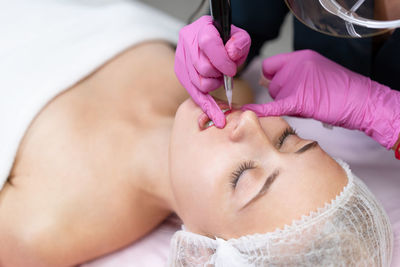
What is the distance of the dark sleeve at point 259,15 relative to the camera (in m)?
1.46

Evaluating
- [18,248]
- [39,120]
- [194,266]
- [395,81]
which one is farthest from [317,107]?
[18,248]

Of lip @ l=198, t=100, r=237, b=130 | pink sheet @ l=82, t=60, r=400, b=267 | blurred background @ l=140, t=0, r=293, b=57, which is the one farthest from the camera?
blurred background @ l=140, t=0, r=293, b=57

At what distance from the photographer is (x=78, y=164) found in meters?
1.20

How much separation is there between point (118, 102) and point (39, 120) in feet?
0.82

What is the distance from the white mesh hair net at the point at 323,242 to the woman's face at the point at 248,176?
23mm

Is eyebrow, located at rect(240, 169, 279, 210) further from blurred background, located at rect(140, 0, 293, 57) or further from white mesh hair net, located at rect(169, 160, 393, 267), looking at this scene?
blurred background, located at rect(140, 0, 293, 57)

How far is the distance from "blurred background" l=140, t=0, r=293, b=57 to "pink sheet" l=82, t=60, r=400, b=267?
811 millimetres

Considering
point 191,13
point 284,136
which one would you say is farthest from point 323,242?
point 191,13

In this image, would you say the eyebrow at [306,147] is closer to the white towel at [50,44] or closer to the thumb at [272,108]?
the thumb at [272,108]

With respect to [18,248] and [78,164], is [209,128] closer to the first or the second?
[78,164]

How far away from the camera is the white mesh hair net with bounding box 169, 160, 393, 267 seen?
88cm

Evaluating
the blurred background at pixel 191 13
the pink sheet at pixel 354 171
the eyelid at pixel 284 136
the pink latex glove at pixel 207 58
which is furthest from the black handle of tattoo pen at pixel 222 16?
the blurred background at pixel 191 13

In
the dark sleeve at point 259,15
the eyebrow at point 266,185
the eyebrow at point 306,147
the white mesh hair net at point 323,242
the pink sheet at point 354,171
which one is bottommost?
the pink sheet at point 354,171

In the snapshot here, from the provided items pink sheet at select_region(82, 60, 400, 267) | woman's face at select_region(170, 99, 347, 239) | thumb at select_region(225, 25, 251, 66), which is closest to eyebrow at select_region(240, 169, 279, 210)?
woman's face at select_region(170, 99, 347, 239)
